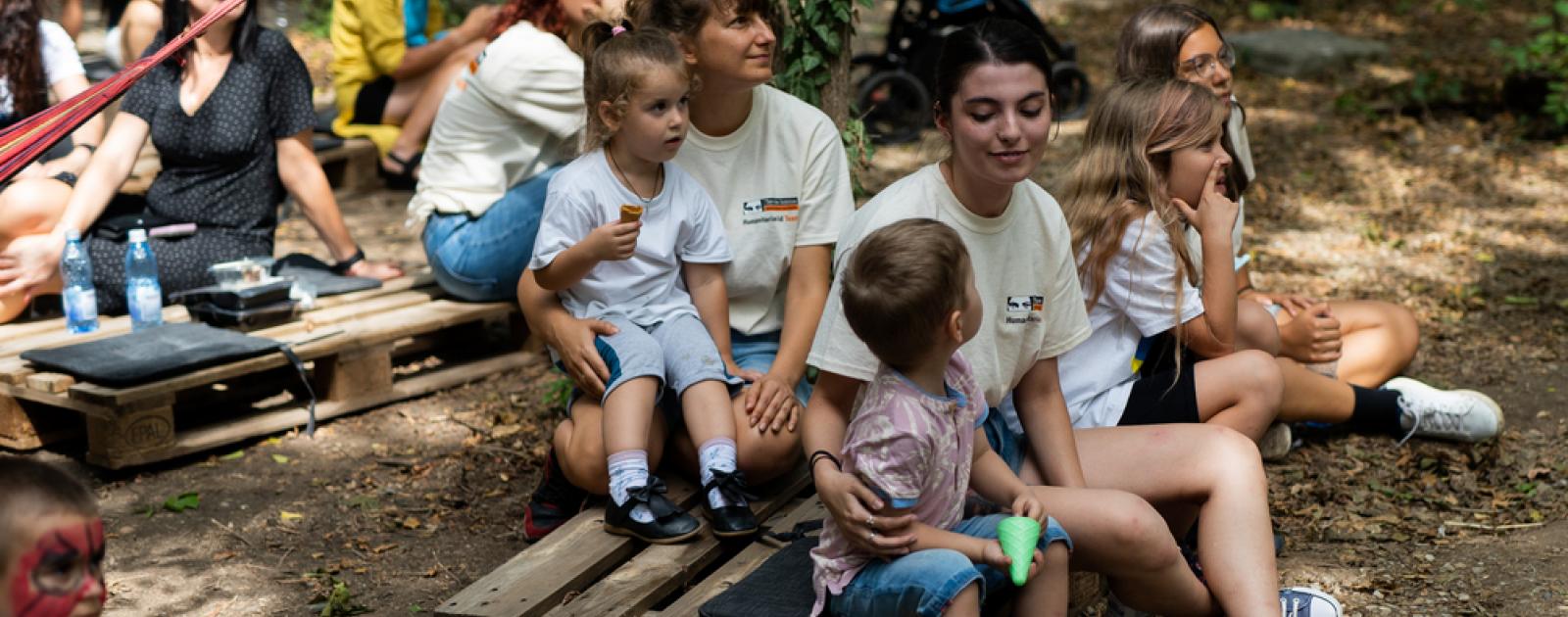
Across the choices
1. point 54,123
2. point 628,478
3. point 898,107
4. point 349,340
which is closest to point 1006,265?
Result: point 628,478

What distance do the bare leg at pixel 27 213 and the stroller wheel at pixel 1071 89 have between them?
475cm

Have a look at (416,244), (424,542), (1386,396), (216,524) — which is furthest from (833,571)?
(416,244)

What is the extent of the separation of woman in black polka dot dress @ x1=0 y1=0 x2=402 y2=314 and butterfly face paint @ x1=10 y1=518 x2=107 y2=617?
8.96 feet

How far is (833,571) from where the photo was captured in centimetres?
254

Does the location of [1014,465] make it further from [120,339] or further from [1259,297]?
[120,339]

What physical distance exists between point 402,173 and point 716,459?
3.72m

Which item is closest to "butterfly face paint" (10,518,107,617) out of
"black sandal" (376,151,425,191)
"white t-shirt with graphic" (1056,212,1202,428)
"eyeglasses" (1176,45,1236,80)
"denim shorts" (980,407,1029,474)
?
"denim shorts" (980,407,1029,474)

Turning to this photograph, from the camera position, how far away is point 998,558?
2.41m

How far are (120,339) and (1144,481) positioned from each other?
8.83ft

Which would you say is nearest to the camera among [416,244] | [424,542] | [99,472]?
[424,542]

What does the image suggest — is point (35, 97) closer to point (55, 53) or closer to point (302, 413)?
point (55, 53)

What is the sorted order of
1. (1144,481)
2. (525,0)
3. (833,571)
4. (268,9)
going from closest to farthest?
(833,571) → (1144,481) → (525,0) → (268,9)

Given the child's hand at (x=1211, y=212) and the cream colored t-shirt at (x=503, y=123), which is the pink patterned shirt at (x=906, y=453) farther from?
the cream colored t-shirt at (x=503, y=123)

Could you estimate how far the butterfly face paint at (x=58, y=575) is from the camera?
1774 mm
